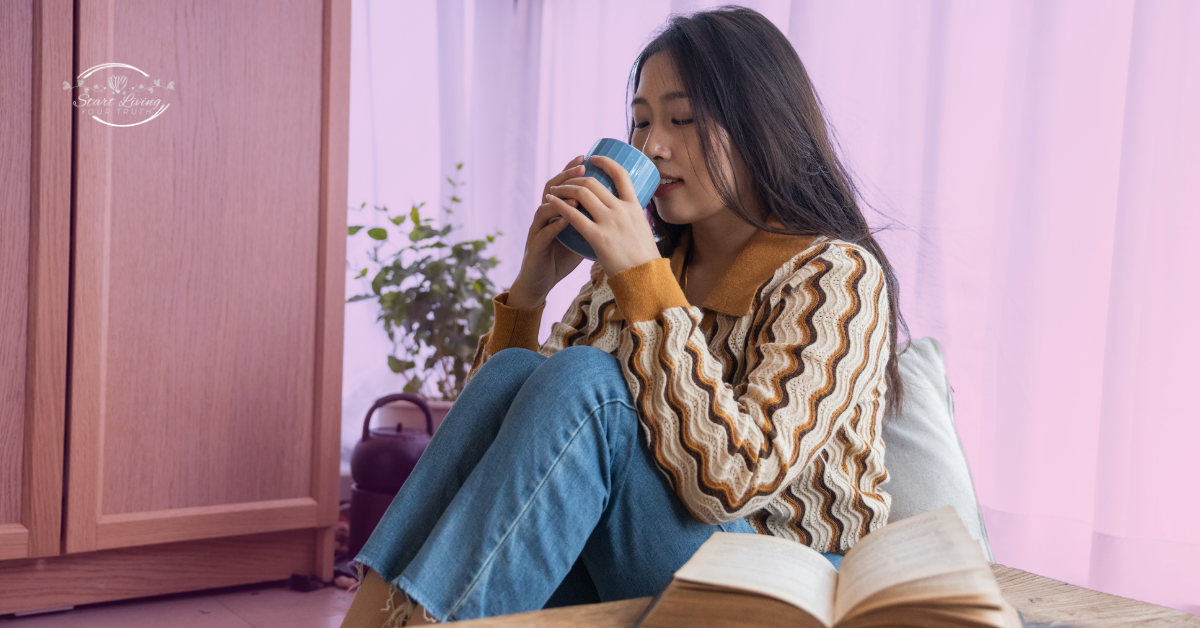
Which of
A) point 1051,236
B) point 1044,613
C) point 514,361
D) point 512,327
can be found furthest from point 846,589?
point 1051,236

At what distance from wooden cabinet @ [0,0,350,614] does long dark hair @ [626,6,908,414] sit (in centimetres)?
89

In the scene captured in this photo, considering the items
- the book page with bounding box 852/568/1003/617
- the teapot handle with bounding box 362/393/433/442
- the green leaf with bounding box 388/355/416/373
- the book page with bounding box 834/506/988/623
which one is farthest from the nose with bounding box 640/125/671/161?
the green leaf with bounding box 388/355/416/373

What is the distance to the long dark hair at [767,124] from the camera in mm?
1018

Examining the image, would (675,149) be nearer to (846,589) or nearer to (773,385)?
(773,385)

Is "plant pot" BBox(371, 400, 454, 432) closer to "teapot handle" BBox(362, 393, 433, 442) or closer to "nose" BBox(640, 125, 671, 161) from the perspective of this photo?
"teapot handle" BBox(362, 393, 433, 442)

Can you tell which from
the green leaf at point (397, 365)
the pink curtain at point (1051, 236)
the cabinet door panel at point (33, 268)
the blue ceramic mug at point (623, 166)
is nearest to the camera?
the blue ceramic mug at point (623, 166)

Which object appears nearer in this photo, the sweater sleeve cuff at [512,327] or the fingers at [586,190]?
the fingers at [586,190]

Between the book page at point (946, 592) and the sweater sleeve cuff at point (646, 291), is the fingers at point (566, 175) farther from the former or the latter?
the book page at point (946, 592)

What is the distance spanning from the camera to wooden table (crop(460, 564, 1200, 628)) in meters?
0.59

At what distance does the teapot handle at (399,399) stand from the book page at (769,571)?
1.28m

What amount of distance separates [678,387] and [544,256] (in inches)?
15.3

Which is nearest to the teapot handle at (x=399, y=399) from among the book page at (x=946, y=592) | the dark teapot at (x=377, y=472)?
the dark teapot at (x=377, y=472)

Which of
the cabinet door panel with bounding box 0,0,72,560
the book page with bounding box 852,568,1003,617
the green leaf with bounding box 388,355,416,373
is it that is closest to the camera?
the book page with bounding box 852,568,1003,617

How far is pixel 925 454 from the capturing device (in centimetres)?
109
